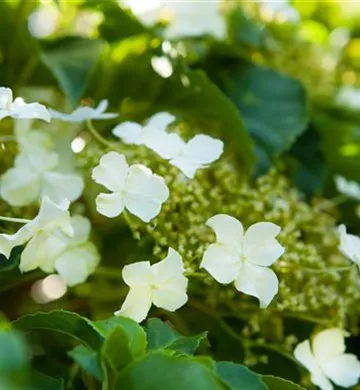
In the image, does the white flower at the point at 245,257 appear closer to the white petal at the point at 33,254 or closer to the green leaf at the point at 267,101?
the white petal at the point at 33,254

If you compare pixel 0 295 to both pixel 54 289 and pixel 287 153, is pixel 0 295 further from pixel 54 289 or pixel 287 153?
pixel 287 153

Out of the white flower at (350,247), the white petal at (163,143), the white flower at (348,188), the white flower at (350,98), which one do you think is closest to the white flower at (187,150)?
the white petal at (163,143)

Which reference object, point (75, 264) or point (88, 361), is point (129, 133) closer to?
point (75, 264)

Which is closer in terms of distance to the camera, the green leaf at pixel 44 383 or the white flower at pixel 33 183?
the green leaf at pixel 44 383

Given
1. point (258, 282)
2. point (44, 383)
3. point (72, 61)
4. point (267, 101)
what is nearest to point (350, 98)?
point (267, 101)

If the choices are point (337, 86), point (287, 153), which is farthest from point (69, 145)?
point (337, 86)

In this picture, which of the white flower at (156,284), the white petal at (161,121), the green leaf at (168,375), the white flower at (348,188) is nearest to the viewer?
the green leaf at (168,375)
